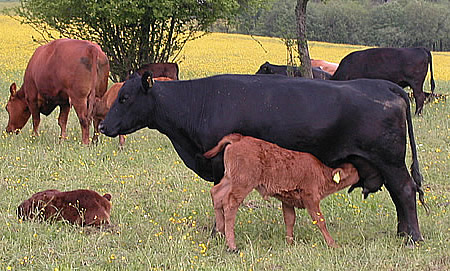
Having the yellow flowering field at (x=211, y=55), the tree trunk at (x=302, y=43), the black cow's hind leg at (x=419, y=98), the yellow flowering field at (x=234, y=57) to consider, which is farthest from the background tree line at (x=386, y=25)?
the black cow's hind leg at (x=419, y=98)

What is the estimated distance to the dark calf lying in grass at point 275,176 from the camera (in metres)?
5.73

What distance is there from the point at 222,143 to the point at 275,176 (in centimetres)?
60

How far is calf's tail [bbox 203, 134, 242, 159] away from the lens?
5.84 m

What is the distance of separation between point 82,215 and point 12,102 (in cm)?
638

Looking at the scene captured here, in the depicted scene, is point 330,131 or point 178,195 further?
point 178,195

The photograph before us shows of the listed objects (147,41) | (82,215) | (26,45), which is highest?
(82,215)

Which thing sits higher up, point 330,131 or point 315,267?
point 330,131

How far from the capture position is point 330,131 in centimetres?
587

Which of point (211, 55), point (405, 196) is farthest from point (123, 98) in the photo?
point (211, 55)

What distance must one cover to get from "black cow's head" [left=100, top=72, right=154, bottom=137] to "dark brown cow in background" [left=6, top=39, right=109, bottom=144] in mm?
4219

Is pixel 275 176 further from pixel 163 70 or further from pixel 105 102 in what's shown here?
pixel 163 70

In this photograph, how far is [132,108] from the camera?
21.8 ft

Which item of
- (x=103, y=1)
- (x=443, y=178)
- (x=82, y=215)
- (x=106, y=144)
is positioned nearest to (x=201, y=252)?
(x=82, y=215)

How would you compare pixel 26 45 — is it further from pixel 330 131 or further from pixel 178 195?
pixel 330 131
